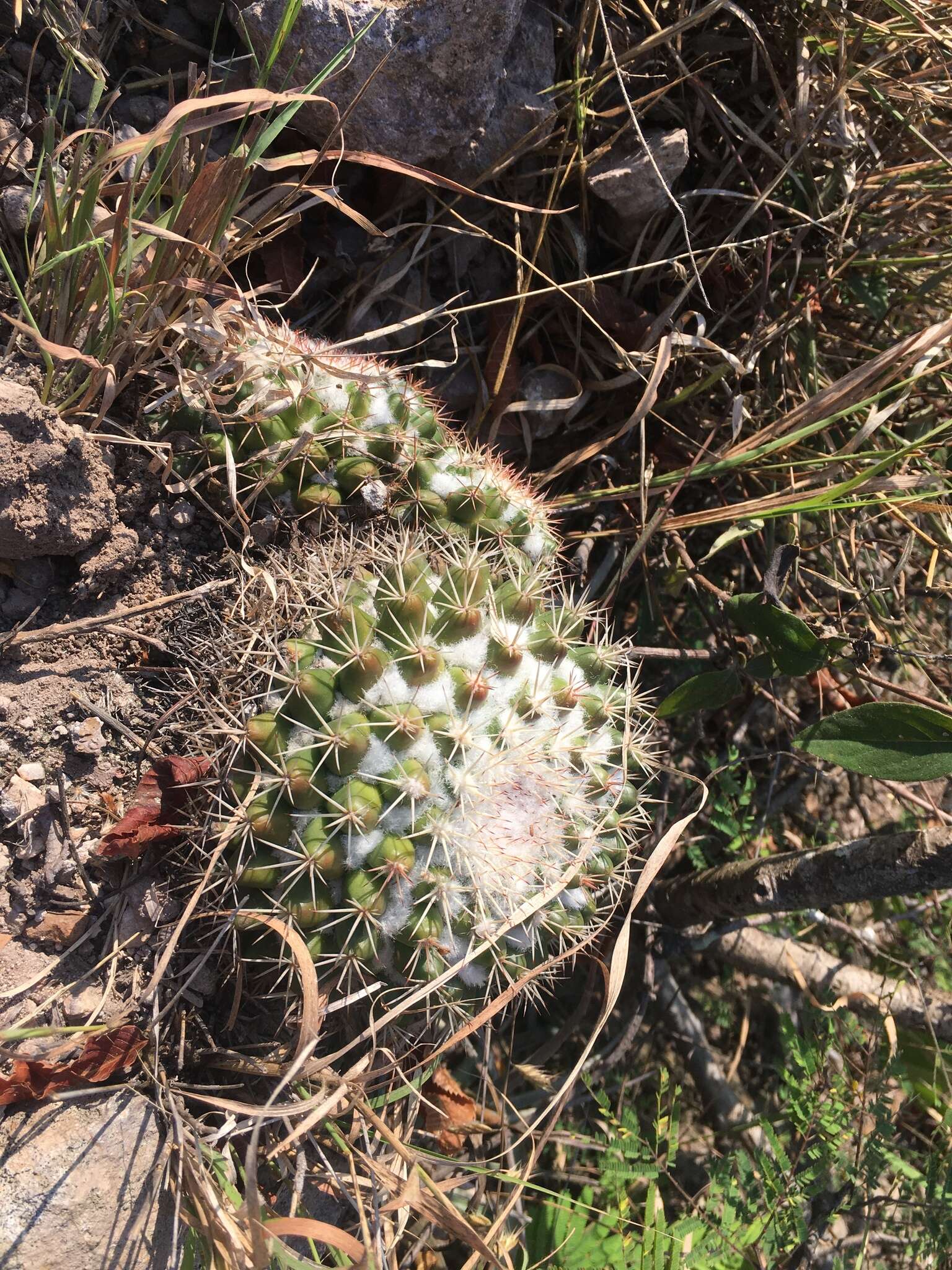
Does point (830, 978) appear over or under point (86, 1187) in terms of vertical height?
under

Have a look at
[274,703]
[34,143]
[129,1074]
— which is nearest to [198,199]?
[34,143]

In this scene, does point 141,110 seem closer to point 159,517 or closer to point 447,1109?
point 159,517

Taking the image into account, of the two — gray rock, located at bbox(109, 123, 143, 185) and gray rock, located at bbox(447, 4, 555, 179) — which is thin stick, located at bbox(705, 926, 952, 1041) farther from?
gray rock, located at bbox(109, 123, 143, 185)

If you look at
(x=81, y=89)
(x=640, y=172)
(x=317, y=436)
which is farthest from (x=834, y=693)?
(x=81, y=89)

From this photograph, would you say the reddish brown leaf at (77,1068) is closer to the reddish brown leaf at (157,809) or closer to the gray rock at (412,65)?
the reddish brown leaf at (157,809)

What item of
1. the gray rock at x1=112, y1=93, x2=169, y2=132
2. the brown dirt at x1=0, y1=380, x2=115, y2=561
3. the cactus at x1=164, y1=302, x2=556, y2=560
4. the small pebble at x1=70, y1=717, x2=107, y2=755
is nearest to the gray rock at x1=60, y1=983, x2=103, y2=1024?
the small pebble at x1=70, y1=717, x2=107, y2=755

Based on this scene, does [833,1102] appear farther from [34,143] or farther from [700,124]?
[34,143]

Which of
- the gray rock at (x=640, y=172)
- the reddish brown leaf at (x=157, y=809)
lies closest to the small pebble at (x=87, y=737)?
the reddish brown leaf at (x=157, y=809)
